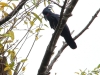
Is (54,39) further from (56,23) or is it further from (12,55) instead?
(56,23)

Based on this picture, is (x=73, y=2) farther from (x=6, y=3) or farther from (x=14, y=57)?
(x=14, y=57)

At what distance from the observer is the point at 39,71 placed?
1.63 meters

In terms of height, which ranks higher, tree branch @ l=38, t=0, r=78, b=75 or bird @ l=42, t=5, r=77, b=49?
bird @ l=42, t=5, r=77, b=49

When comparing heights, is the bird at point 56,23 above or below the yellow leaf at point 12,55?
above

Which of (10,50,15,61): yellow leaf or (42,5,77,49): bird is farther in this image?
(42,5,77,49): bird

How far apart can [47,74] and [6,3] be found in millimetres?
562

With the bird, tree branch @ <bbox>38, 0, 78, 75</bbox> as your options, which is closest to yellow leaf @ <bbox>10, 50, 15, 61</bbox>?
tree branch @ <bbox>38, 0, 78, 75</bbox>

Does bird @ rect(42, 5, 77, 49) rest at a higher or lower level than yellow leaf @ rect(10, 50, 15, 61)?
higher

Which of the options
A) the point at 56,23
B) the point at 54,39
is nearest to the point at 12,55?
the point at 54,39

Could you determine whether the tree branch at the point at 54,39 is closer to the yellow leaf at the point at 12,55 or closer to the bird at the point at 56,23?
the yellow leaf at the point at 12,55

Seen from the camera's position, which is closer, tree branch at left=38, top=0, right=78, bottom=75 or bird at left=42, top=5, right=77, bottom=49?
tree branch at left=38, top=0, right=78, bottom=75

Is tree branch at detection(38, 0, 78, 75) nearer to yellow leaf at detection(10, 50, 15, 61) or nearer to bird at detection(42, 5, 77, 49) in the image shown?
yellow leaf at detection(10, 50, 15, 61)

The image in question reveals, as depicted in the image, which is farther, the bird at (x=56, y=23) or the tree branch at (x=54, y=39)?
the bird at (x=56, y=23)

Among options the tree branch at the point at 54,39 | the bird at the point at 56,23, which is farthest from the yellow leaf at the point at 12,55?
the bird at the point at 56,23
